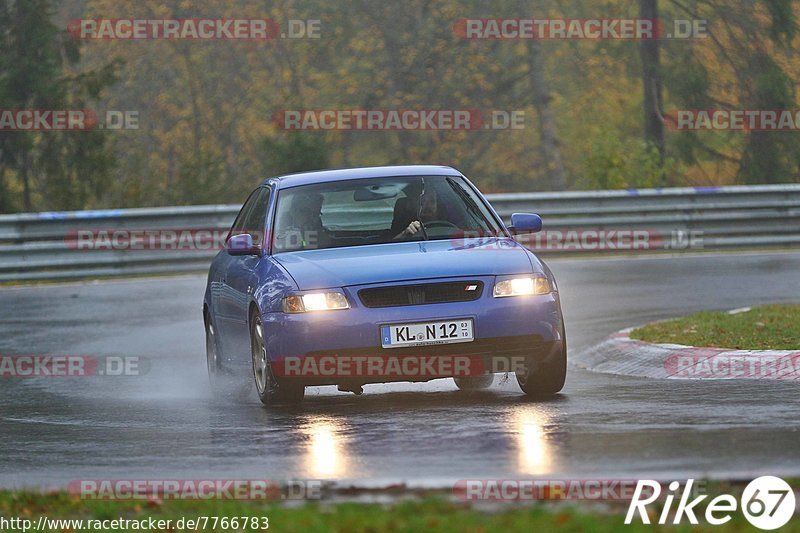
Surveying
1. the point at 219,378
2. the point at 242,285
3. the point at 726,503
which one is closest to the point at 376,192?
the point at 242,285

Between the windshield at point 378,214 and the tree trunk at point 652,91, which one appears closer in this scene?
the windshield at point 378,214

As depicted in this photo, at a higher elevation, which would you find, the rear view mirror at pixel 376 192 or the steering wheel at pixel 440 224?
the rear view mirror at pixel 376 192

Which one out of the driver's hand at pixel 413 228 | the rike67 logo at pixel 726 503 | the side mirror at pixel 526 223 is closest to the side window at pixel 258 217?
the driver's hand at pixel 413 228

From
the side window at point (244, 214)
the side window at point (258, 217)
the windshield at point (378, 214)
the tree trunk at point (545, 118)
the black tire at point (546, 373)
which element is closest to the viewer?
the black tire at point (546, 373)

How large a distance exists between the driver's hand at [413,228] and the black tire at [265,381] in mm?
1189

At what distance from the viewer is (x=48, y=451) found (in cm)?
964

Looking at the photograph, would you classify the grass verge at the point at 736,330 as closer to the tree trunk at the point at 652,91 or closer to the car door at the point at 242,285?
the car door at the point at 242,285

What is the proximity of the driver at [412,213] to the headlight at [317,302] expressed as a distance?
Answer: 3.84 ft

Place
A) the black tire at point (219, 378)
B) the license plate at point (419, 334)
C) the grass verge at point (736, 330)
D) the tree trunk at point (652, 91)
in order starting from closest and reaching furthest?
1. the license plate at point (419, 334)
2. the black tire at point (219, 378)
3. the grass verge at point (736, 330)
4. the tree trunk at point (652, 91)

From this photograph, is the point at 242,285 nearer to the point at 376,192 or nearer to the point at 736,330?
the point at 376,192

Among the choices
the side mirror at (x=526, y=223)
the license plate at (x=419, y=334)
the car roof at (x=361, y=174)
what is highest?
the car roof at (x=361, y=174)

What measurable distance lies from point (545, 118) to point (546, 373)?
43354 mm

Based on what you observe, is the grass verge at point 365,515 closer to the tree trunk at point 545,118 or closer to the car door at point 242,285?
the car door at point 242,285

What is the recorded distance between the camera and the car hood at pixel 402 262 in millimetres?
10625
